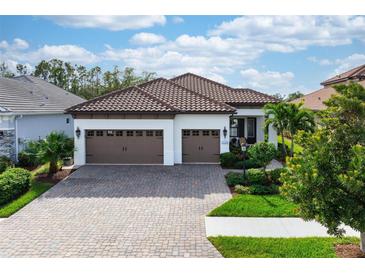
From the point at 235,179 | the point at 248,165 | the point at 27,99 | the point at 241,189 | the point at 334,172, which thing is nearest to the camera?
the point at 334,172

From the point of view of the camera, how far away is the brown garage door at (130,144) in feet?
55.1

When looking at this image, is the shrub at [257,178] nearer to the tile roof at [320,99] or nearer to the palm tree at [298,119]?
the palm tree at [298,119]

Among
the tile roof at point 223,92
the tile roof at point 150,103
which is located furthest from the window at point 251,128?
the tile roof at point 150,103

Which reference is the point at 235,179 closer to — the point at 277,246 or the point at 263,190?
the point at 263,190

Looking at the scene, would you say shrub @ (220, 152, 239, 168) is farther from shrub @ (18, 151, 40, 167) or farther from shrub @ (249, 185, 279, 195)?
shrub @ (18, 151, 40, 167)

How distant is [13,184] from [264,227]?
314 inches

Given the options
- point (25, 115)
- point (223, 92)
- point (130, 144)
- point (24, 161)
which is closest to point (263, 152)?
point (130, 144)

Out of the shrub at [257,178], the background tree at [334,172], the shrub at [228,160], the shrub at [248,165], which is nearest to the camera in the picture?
the background tree at [334,172]

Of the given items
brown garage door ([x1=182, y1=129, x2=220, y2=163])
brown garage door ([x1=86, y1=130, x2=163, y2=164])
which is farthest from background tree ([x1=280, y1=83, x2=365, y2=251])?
brown garage door ([x1=86, y1=130, x2=163, y2=164])

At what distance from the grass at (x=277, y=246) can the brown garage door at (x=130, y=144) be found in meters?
9.24

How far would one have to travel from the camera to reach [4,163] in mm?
14609

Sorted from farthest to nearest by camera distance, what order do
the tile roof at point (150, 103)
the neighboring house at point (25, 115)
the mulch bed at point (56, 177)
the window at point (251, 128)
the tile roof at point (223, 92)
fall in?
the window at point (251, 128) < the tile roof at point (223, 92) < the tile roof at point (150, 103) < the neighboring house at point (25, 115) < the mulch bed at point (56, 177)

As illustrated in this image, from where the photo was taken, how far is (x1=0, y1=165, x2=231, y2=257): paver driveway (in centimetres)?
747

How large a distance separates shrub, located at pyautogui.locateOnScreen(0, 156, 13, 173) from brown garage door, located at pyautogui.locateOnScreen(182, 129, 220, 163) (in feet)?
25.5
